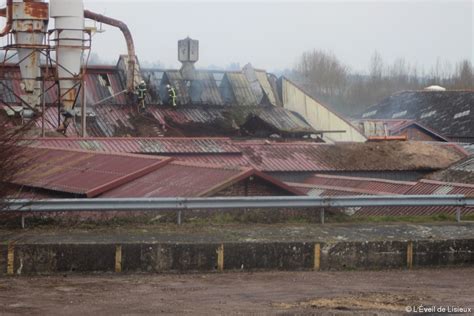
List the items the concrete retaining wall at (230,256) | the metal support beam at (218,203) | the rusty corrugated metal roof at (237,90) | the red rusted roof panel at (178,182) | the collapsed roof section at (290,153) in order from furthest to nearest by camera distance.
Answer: the rusty corrugated metal roof at (237,90)
the collapsed roof section at (290,153)
the red rusted roof panel at (178,182)
the metal support beam at (218,203)
the concrete retaining wall at (230,256)

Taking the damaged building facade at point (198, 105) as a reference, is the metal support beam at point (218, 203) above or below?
below

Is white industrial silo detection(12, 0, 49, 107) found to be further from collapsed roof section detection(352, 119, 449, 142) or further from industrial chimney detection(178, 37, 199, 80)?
collapsed roof section detection(352, 119, 449, 142)

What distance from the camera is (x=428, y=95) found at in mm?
62375

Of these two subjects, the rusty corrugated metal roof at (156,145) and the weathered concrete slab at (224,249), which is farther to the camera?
the rusty corrugated metal roof at (156,145)

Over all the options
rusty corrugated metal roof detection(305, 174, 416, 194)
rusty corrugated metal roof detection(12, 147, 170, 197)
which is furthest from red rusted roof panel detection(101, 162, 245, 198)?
rusty corrugated metal roof detection(305, 174, 416, 194)

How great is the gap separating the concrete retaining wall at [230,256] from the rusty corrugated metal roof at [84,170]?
7.57m

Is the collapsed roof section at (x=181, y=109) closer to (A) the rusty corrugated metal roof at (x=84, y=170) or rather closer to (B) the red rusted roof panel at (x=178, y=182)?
(A) the rusty corrugated metal roof at (x=84, y=170)

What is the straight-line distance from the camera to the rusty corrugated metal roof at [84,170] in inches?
778

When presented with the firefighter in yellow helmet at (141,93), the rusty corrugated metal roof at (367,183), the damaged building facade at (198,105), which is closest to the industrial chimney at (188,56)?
the damaged building facade at (198,105)

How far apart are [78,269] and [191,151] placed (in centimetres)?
2005

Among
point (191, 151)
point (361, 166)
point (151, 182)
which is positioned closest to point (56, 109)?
point (191, 151)

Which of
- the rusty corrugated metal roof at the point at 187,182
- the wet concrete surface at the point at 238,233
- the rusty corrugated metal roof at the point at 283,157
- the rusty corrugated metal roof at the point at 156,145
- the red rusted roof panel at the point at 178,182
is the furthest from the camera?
the rusty corrugated metal roof at the point at 283,157

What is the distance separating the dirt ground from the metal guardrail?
1607 millimetres

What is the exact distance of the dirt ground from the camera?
9.11m
